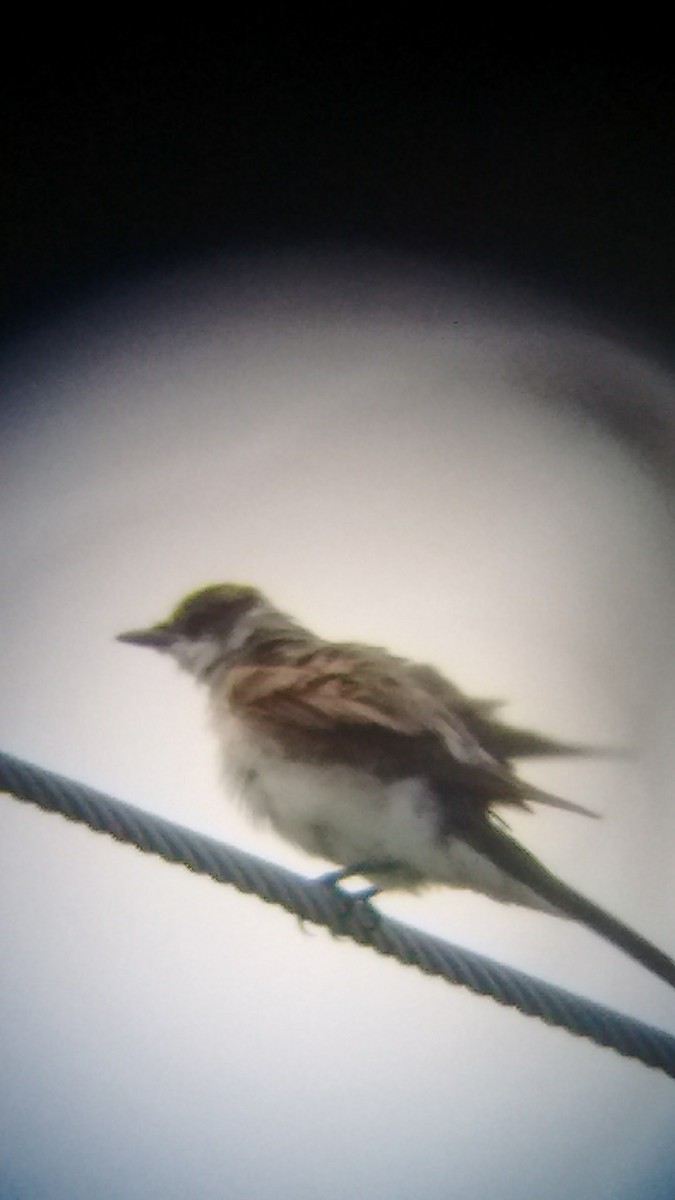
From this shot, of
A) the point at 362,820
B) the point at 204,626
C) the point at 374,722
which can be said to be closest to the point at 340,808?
the point at 362,820

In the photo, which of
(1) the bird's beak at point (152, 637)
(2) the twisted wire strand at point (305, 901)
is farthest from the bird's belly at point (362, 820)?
(1) the bird's beak at point (152, 637)

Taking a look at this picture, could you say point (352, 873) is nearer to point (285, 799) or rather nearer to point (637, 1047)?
point (285, 799)

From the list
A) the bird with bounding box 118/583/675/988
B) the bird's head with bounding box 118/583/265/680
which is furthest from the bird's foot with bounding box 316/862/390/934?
the bird's head with bounding box 118/583/265/680

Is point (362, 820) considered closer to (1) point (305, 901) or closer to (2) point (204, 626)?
(1) point (305, 901)

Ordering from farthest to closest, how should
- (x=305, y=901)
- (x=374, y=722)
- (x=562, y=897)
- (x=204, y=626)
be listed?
(x=204, y=626) < (x=374, y=722) < (x=562, y=897) < (x=305, y=901)

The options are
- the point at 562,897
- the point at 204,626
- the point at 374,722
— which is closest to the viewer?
the point at 562,897

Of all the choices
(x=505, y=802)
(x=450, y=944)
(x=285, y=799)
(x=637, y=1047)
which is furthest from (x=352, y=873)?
(x=637, y=1047)

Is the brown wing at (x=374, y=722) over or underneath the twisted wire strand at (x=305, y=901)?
over

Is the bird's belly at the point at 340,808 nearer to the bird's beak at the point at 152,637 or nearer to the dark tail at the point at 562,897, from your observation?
the dark tail at the point at 562,897
